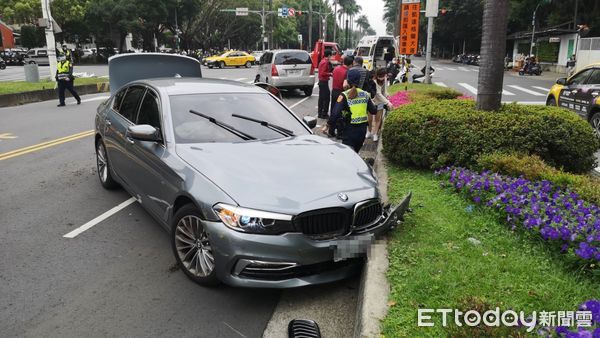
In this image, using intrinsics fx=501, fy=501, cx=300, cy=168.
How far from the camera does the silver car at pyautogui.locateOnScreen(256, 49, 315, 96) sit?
18.4 m

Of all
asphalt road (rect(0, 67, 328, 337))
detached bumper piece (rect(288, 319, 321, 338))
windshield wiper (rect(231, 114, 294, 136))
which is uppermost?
Result: windshield wiper (rect(231, 114, 294, 136))

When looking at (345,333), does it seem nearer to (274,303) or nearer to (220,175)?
(274,303)

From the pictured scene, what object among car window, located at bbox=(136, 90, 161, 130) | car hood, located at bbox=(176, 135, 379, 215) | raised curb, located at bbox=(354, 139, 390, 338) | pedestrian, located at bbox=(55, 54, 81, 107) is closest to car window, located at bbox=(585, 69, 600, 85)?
car hood, located at bbox=(176, 135, 379, 215)

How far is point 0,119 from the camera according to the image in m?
13.4

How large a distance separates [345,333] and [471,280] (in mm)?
978

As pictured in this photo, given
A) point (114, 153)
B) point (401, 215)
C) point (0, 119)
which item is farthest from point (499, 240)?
point (0, 119)

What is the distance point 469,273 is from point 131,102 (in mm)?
4220

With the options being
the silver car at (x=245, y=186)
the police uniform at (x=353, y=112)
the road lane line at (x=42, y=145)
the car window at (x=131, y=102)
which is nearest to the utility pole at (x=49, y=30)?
the road lane line at (x=42, y=145)

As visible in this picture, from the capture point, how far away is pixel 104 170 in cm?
675

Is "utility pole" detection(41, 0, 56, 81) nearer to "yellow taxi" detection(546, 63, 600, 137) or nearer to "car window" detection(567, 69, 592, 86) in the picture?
"yellow taxi" detection(546, 63, 600, 137)

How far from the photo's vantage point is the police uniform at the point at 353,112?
662cm

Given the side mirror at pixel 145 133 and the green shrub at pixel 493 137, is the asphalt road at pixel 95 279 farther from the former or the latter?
the green shrub at pixel 493 137

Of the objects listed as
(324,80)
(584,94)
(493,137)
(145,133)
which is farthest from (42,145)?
(584,94)
